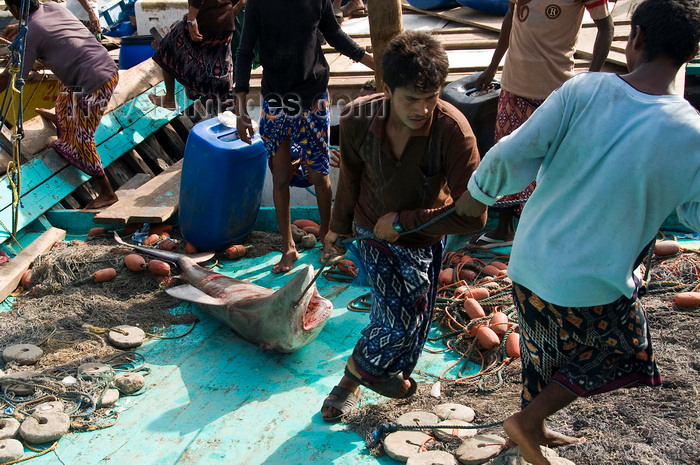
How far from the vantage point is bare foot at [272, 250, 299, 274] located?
5035 millimetres

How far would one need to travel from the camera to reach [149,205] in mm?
5746

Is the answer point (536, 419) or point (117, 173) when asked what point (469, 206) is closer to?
point (536, 419)

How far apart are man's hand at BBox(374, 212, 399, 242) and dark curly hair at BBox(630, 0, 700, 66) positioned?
3.75ft

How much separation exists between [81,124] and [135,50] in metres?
2.82

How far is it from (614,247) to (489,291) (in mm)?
2228

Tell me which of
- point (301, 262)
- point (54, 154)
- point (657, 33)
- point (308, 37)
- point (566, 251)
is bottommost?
point (301, 262)

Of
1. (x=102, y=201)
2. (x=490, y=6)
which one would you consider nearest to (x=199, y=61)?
(x=102, y=201)

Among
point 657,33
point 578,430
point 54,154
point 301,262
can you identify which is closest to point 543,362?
point 578,430

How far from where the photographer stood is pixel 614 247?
218cm

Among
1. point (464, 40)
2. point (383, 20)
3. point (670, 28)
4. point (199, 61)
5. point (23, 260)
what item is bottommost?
point (23, 260)

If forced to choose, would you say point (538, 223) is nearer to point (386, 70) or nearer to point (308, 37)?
point (386, 70)

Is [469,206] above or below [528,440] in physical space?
above

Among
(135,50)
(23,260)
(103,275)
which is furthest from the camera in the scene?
(135,50)

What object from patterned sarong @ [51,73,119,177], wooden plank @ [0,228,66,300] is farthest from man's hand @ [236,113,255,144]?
wooden plank @ [0,228,66,300]
